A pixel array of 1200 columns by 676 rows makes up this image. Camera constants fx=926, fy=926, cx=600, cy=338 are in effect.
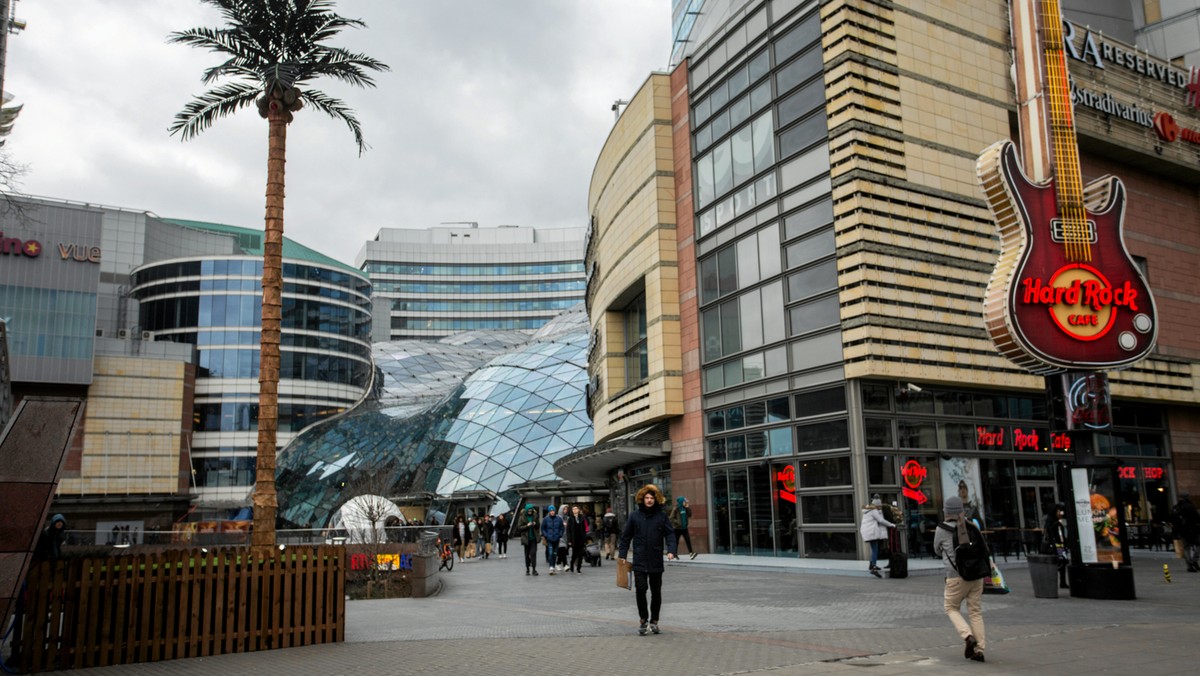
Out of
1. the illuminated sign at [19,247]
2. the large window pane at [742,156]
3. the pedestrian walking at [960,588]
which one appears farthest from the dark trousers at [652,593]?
the illuminated sign at [19,247]

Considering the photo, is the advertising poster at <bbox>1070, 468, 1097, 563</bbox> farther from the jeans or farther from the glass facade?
the glass facade

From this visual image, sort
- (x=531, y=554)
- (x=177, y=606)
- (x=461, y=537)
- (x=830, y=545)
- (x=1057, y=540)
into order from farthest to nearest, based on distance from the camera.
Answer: (x=461, y=537) → (x=531, y=554) → (x=830, y=545) → (x=1057, y=540) → (x=177, y=606)

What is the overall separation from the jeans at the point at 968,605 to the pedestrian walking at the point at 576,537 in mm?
15739

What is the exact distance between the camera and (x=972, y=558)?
29.7 ft

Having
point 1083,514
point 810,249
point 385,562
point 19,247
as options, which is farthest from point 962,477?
point 19,247

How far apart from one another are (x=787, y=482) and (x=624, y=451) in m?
7.44

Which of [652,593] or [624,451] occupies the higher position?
[624,451]

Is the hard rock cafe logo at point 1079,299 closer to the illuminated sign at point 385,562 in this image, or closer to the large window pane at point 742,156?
the large window pane at point 742,156

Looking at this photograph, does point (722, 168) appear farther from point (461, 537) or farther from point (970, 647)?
point (970, 647)

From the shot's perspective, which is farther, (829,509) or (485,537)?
(485,537)

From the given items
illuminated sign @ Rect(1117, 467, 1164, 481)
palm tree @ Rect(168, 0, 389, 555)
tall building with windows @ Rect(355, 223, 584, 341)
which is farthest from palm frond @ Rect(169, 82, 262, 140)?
tall building with windows @ Rect(355, 223, 584, 341)

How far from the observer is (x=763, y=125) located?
26.7 m

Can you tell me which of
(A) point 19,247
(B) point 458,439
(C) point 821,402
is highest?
(A) point 19,247

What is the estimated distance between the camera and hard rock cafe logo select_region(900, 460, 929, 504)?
23.1m
